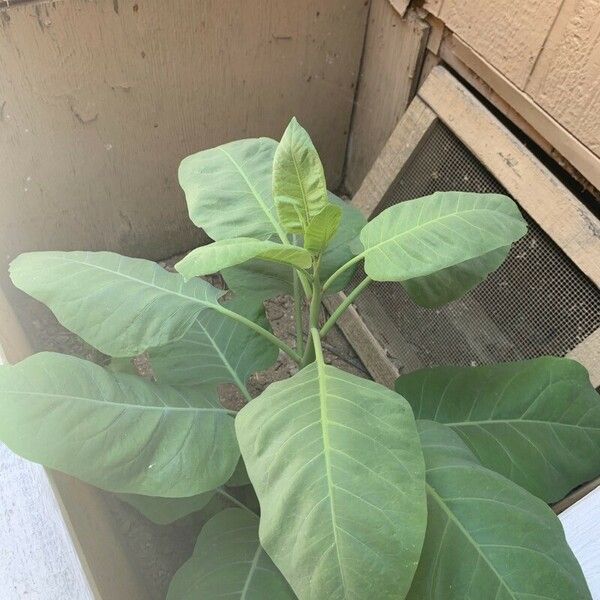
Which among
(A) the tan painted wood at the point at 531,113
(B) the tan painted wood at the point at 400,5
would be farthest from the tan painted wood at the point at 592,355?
(B) the tan painted wood at the point at 400,5

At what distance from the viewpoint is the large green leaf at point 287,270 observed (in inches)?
38.4

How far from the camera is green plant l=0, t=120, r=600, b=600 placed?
0.62m

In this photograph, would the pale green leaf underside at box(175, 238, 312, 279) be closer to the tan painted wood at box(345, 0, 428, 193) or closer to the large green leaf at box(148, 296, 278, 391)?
the large green leaf at box(148, 296, 278, 391)

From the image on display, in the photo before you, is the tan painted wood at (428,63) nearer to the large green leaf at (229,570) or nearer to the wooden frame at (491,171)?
the wooden frame at (491,171)

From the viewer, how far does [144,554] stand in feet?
4.14

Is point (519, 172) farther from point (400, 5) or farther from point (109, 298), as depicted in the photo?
point (109, 298)

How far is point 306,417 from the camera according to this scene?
2.23 feet

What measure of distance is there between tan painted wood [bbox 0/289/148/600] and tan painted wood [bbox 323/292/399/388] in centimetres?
71

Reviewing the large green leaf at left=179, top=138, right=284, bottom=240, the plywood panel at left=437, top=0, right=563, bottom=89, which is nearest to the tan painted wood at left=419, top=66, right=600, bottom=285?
the plywood panel at left=437, top=0, right=563, bottom=89

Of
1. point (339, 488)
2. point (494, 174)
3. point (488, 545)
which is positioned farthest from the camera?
point (494, 174)

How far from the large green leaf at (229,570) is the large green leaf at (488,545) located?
0.94 ft

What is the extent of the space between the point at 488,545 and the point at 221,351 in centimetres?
57

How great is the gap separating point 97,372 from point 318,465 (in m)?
0.38

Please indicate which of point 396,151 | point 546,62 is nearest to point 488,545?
point 546,62
